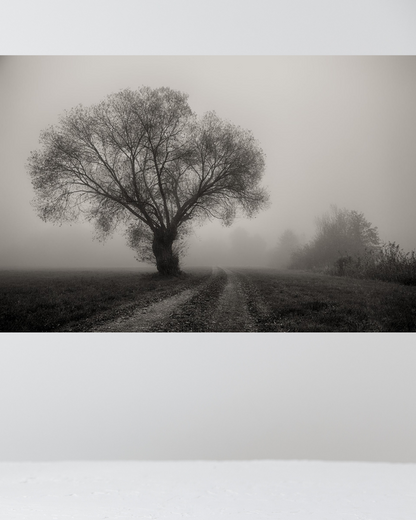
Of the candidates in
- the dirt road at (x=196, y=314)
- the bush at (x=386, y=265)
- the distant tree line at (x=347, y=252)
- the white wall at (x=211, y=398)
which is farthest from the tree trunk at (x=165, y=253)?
the bush at (x=386, y=265)

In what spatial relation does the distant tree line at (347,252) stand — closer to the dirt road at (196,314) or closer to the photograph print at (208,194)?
the photograph print at (208,194)

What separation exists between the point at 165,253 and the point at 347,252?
156cm

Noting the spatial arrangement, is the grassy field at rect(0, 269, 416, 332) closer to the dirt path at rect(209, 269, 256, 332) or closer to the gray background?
the dirt path at rect(209, 269, 256, 332)

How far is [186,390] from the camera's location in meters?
4.71

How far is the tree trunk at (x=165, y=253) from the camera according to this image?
4.64m

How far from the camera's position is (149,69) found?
15.6ft

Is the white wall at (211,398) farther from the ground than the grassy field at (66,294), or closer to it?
closer to it

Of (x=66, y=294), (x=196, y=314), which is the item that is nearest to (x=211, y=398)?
(x=196, y=314)

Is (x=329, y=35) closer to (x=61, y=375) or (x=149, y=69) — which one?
(x=149, y=69)

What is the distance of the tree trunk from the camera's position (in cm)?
464

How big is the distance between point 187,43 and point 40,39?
1.30 metres

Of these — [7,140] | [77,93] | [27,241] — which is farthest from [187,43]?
[27,241]

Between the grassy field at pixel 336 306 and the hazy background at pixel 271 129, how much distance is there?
40 cm

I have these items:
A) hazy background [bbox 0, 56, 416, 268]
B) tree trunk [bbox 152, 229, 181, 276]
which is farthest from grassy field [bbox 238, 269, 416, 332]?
tree trunk [bbox 152, 229, 181, 276]
